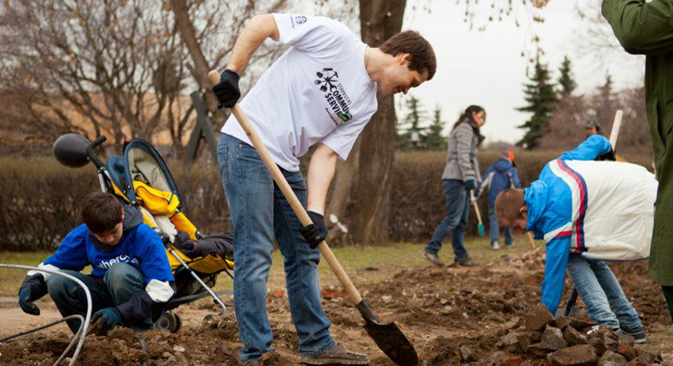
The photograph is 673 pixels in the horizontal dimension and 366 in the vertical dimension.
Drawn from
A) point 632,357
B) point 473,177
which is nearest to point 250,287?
point 632,357

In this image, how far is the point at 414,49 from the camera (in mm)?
4020

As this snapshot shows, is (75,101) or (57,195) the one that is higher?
(75,101)

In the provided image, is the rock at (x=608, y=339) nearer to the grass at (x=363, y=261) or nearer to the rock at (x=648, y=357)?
the rock at (x=648, y=357)

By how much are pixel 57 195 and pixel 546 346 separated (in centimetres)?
967

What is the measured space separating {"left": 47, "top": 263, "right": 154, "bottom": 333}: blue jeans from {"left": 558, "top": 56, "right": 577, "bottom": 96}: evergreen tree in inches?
1753

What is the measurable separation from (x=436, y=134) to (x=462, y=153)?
118 feet

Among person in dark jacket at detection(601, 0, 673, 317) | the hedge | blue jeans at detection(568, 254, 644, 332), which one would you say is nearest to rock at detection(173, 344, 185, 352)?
person in dark jacket at detection(601, 0, 673, 317)

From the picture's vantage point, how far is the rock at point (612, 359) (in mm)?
3773

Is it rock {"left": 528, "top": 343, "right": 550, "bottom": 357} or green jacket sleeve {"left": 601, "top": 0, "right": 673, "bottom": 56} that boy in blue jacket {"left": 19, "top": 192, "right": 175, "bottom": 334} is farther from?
green jacket sleeve {"left": 601, "top": 0, "right": 673, "bottom": 56}

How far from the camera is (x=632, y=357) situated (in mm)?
3904

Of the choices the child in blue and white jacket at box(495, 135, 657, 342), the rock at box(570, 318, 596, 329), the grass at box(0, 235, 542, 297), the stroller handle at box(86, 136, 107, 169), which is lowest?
the grass at box(0, 235, 542, 297)

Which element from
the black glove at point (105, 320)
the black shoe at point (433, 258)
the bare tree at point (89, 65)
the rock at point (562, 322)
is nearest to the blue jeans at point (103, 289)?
the black glove at point (105, 320)

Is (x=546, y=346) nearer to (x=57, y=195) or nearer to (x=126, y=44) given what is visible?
(x=57, y=195)

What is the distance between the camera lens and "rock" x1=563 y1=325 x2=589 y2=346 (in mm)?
3982
